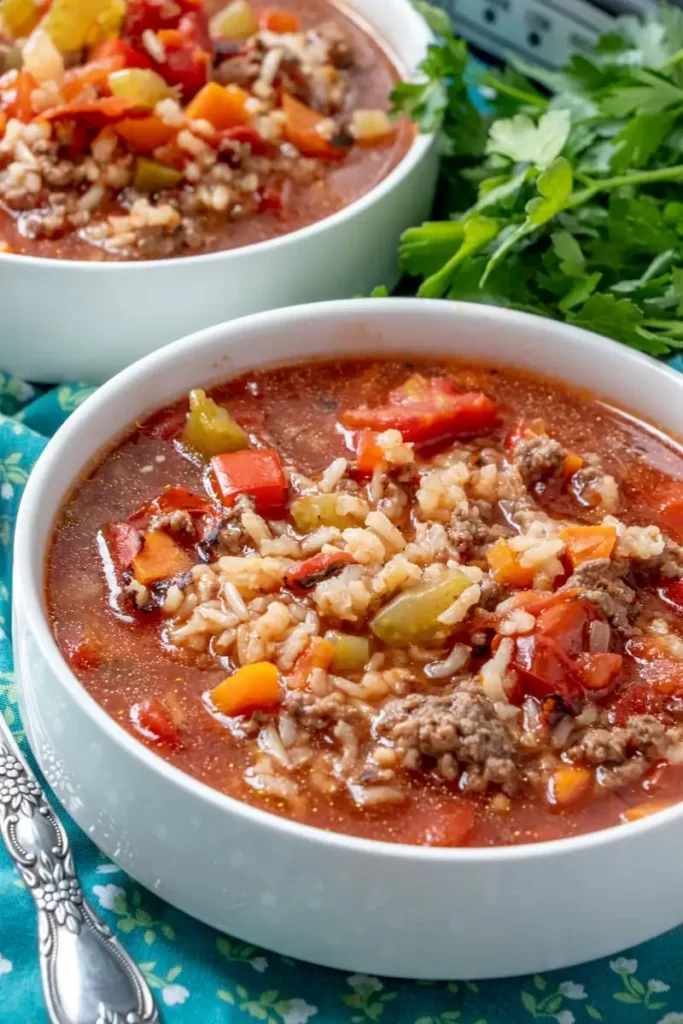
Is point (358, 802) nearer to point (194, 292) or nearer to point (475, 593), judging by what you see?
point (475, 593)

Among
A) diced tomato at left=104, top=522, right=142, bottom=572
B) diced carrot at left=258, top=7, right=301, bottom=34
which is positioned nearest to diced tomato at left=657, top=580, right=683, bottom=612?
diced tomato at left=104, top=522, right=142, bottom=572

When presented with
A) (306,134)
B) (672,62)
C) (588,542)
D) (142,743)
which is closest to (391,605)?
(588,542)

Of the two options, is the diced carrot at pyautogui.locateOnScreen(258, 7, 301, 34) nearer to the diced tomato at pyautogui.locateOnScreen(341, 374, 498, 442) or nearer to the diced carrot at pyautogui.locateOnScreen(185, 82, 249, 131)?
the diced carrot at pyautogui.locateOnScreen(185, 82, 249, 131)

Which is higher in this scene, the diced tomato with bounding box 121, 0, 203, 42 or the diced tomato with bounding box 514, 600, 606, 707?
the diced tomato with bounding box 121, 0, 203, 42

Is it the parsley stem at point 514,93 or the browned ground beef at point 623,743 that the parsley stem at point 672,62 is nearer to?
the parsley stem at point 514,93

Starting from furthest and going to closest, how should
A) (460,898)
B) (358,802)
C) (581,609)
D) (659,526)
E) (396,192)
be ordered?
(396,192)
(659,526)
(581,609)
(358,802)
(460,898)

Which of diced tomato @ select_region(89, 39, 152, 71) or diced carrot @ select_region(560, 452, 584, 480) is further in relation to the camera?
diced tomato @ select_region(89, 39, 152, 71)

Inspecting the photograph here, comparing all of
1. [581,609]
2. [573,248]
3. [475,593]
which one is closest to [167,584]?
[475,593]
